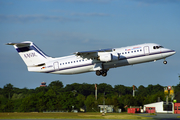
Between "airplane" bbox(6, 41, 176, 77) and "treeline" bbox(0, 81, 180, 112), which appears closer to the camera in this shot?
"airplane" bbox(6, 41, 176, 77)

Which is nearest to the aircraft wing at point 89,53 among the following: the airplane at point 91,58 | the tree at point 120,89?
the airplane at point 91,58

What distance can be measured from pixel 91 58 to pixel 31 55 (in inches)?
369

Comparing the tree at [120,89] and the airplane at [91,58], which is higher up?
the airplane at [91,58]

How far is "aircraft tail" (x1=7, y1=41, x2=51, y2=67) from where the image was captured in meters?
44.8

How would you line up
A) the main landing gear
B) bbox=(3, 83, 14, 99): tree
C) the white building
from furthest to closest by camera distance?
bbox=(3, 83, 14, 99): tree → the white building → the main landing gear

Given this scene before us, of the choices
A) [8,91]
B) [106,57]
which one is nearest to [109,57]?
[106,57]

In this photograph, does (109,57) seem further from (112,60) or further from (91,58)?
(91,58)

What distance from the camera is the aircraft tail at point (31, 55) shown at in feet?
147

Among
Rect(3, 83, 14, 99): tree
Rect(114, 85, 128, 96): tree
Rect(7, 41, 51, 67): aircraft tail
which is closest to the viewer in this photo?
Rect(7, 41, 51, 67): aircraft tail

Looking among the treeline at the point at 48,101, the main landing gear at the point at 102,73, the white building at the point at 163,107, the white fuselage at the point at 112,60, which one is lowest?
the white building at the point at 163,107

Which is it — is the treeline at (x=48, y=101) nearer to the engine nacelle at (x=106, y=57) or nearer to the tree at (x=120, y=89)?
the tree at (x=120, y=89)

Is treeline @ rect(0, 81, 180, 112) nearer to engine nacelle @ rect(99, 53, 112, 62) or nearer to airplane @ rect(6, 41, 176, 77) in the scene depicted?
airplane @ rect(6, 41, 176, 77)

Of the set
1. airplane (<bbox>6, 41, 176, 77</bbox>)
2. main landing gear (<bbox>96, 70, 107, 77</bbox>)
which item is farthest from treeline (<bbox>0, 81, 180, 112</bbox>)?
main landing gear (<bbox>96, 70, 107, 77</bbox>)

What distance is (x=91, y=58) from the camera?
138ft
